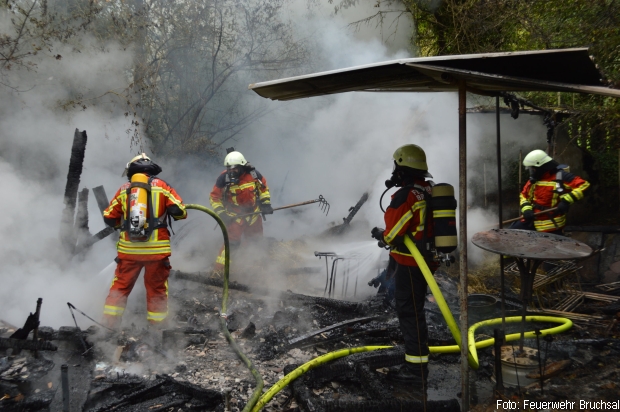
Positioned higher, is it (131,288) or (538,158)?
(538,158)

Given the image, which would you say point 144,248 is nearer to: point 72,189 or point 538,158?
point 72,189

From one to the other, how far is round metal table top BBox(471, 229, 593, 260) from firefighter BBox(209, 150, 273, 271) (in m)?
4.42

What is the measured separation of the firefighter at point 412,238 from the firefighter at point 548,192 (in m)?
3.68

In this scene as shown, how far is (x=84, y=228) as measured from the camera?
243 inches

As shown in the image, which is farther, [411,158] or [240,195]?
[240,195]

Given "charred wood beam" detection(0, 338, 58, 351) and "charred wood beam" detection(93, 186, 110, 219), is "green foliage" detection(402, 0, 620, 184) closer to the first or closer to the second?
"charred wood beam" detection(0, 338, 58, 351)

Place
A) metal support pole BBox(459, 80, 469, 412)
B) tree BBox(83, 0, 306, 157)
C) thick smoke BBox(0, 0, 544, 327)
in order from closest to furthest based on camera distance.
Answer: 1. metal support pole BBox(459, 80, 469, 412)
2. thick smoke BBox(0, 0, 544, 327)
3. tree BBox(83, 0, 306, 157)

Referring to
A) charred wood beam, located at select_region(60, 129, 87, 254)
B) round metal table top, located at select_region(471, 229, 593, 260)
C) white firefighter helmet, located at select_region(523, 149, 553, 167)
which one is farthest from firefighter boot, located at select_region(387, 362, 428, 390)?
charred wood beam, located at select_region(60, 129, 87, 254)

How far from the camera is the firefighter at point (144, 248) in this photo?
16.6 ft

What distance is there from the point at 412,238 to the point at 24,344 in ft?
12.5

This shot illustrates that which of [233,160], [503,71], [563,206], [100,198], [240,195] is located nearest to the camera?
[503,71]

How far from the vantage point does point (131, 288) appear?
516 cm

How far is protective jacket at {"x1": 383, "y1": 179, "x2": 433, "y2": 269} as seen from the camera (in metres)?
3.94

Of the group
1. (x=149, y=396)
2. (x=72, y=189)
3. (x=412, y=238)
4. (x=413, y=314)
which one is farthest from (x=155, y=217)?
(x=413, y=314)
